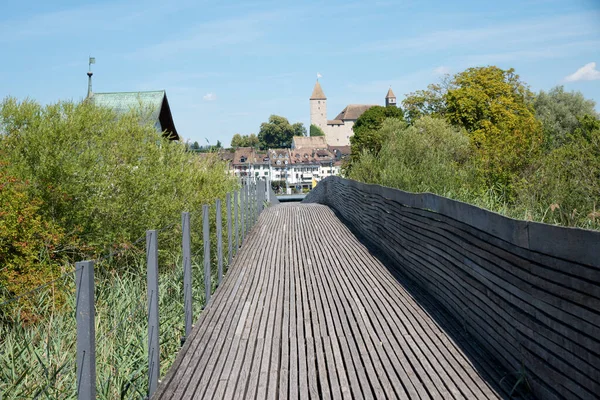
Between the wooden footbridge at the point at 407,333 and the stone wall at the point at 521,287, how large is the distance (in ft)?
0.05

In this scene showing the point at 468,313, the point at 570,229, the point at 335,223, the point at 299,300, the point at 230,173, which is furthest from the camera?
the point at 230,173

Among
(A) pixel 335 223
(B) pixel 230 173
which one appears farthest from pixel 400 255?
(B) pixel 230 173

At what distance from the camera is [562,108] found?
59.4 metres

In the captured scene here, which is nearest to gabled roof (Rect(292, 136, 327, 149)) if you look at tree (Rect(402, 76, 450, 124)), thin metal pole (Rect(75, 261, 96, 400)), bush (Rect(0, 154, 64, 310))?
tree (Rect(402, 76, 450, 124))

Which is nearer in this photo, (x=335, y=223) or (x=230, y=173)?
(x=335, y=223)

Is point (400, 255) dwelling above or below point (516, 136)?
below

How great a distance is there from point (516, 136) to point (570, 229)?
1224 centimetres

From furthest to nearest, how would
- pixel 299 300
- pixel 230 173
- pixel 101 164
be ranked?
pixel 230 173, pixel 101 164, pixel 299 300

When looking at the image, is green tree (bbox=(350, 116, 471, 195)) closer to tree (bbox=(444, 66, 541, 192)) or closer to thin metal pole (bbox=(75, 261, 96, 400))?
thin metal pole (bbox=(75, 261, 96, 400))

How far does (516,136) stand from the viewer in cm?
1602

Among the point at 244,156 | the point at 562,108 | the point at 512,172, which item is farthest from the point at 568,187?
the point at 244,156

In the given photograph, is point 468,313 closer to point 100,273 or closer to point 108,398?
point 108,398

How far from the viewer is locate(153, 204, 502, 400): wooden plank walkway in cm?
509

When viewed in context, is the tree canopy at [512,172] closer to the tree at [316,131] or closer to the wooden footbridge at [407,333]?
the wooden footbridge at [407,333]
